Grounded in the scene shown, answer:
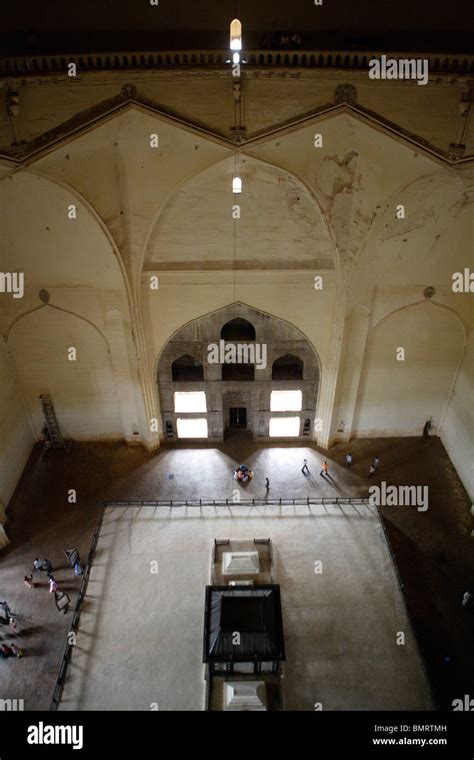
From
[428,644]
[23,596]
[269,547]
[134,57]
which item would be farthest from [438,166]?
[23,596]

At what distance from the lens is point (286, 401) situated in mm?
19719

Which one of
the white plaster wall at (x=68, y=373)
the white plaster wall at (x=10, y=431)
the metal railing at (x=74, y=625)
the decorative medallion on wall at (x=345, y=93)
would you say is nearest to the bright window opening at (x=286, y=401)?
the white plaster wall at (x=68, y=373)

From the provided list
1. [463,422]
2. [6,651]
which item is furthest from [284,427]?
[6,651]

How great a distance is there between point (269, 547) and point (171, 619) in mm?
3347

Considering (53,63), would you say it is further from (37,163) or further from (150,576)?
(150,576)

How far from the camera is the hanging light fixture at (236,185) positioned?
14898 mm

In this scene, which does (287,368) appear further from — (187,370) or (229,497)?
(229,497)

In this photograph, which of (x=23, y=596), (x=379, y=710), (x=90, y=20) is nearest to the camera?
(x=379, y=710)

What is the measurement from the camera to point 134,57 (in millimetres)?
12992

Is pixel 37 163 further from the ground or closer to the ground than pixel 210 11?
closer to the ground

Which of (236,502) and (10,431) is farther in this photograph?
(10,431)

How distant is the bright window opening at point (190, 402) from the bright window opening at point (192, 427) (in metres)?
0.40

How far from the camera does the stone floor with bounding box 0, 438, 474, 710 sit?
14367mm

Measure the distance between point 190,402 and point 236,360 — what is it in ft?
7.59
